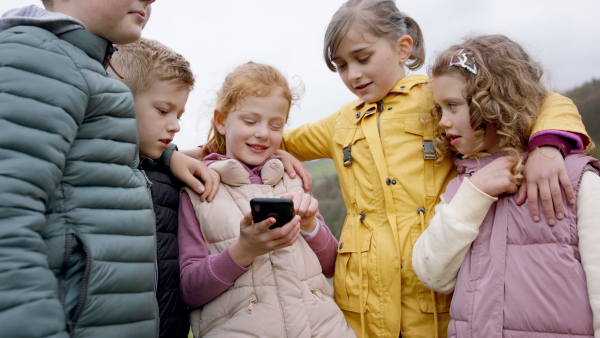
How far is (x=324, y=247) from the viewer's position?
2609 mm

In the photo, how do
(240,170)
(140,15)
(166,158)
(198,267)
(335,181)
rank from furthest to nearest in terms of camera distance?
1. (335,181)
2. (166,158)
3. (240,170)
4. (198,267)
5. (140,15)

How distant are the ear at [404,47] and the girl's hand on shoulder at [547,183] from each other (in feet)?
3.34

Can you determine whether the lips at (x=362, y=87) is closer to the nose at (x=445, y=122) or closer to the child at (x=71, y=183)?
the nose at (x=445, y=122)

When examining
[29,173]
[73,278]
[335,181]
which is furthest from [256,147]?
[335,181]

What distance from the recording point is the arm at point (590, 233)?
1855 mm

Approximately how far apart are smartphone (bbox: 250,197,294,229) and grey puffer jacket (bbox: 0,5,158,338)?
0.44 metres

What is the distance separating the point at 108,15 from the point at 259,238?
42.7 inches

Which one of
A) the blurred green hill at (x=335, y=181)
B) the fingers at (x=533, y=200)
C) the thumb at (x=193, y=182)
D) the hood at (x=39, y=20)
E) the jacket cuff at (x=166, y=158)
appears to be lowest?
the blurred green hill at (x=335, y=181)

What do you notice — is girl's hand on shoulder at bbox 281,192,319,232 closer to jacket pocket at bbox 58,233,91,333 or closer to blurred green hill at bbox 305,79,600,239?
jacket pocket at bbox 58,233,91,333

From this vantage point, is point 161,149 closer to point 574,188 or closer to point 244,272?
point 244,272

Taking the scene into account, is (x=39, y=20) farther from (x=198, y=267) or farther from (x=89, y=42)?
(x=198, y=267)

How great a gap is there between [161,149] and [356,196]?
42.8 inches

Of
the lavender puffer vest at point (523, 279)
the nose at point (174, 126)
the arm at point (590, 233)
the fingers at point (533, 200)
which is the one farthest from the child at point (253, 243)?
the arm at point (590, 233)

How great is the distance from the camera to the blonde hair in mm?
2607
